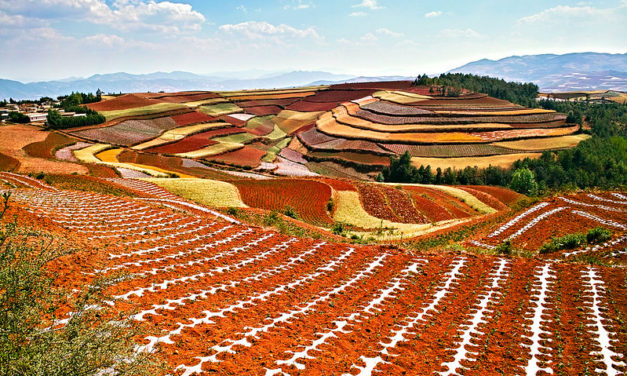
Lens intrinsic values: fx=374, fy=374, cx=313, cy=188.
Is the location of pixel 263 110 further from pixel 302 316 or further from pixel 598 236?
pixel 302 316

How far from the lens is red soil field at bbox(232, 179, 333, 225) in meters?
39.2

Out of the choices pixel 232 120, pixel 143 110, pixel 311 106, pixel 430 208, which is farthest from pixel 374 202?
pixel 311 106

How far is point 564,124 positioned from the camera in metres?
123

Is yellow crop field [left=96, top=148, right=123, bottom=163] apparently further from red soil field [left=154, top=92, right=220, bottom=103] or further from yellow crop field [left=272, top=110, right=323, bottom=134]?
red soil field [left=154, top=92, right=220, bottom=103]

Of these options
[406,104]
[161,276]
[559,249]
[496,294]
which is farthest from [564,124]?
[161,276]

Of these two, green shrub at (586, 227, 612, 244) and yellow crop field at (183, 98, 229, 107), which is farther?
yellow crop field at (183, 98, 229, 107)

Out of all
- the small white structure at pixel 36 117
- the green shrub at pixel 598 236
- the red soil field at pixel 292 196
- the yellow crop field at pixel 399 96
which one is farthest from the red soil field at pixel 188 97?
Answer: the green shrub at pixel 598 236

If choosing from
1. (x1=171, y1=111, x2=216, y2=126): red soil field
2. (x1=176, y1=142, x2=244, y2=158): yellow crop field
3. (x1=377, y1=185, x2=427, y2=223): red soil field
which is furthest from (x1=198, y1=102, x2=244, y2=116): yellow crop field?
(x1=377, y1=185, x2=427, y2=223): red soil field

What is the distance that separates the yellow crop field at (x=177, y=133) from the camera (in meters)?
94.7

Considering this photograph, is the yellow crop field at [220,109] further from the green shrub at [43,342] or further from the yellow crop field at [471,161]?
the green shrub at [43,342]

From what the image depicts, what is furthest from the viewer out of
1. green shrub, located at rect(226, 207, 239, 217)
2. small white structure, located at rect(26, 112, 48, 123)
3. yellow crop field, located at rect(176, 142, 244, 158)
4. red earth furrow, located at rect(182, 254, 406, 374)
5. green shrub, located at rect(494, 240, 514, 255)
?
small white structure, located at rect(26, 112, 48, 123)

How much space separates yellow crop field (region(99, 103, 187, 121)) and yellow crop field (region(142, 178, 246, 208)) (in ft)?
280

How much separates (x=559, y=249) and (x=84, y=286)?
23011 millimetres

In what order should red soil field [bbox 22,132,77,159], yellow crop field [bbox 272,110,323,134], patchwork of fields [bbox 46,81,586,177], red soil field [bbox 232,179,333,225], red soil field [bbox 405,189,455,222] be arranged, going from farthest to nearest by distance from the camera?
1. yellow crop field [bbox 272,110,323,134]
2. patchwork of fields [bbox 46,81,586,177]
3. red soil field [bbox 22,132,77,159]
4. red soil field [bbox 405,189,455,222]
5. red soil field [bbox 232,179,333,225]
